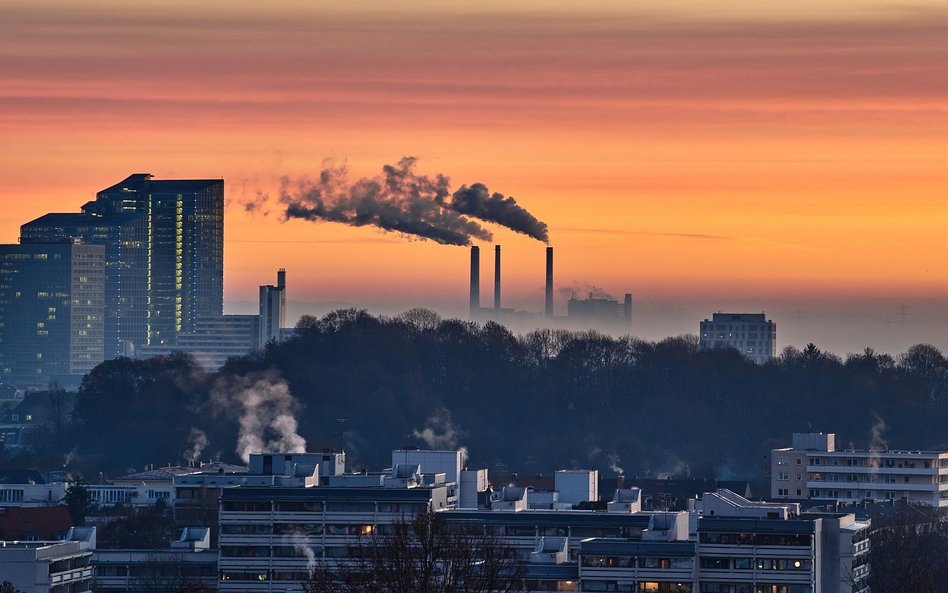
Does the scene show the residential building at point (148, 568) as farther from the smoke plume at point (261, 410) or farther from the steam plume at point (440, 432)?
Answer: the steam plume at point (440, 432)

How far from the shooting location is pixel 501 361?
15062 cm

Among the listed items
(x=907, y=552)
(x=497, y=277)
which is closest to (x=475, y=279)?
(x=497, y=277)

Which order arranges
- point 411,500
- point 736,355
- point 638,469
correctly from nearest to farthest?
point 411,500 → point 638,469 → point 736,355

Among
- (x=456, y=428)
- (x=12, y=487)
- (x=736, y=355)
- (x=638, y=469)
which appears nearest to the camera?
(x=12, y=487)

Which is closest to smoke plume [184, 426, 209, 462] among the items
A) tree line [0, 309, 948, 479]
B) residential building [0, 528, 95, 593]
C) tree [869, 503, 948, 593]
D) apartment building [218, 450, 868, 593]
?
tree line [0, 309, 948, 479]

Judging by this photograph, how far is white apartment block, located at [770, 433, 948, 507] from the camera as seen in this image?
10638 centimetres

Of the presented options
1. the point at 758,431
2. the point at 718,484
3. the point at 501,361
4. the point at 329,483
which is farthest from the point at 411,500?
the point at 501,361

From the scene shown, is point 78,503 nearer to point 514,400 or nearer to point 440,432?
point 440,432

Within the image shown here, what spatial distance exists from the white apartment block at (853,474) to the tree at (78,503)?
25.5 meters

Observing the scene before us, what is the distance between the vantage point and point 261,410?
452 feet

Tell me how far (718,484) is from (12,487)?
84.3 feet

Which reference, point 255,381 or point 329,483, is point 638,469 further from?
point 329,483

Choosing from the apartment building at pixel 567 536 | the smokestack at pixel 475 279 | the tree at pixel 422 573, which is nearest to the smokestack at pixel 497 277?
the smokestack at pixel 475 279

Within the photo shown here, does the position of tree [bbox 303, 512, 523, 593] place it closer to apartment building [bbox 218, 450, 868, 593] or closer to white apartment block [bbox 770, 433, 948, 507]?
apartment building [bbox 218, 450, 868, 593]
